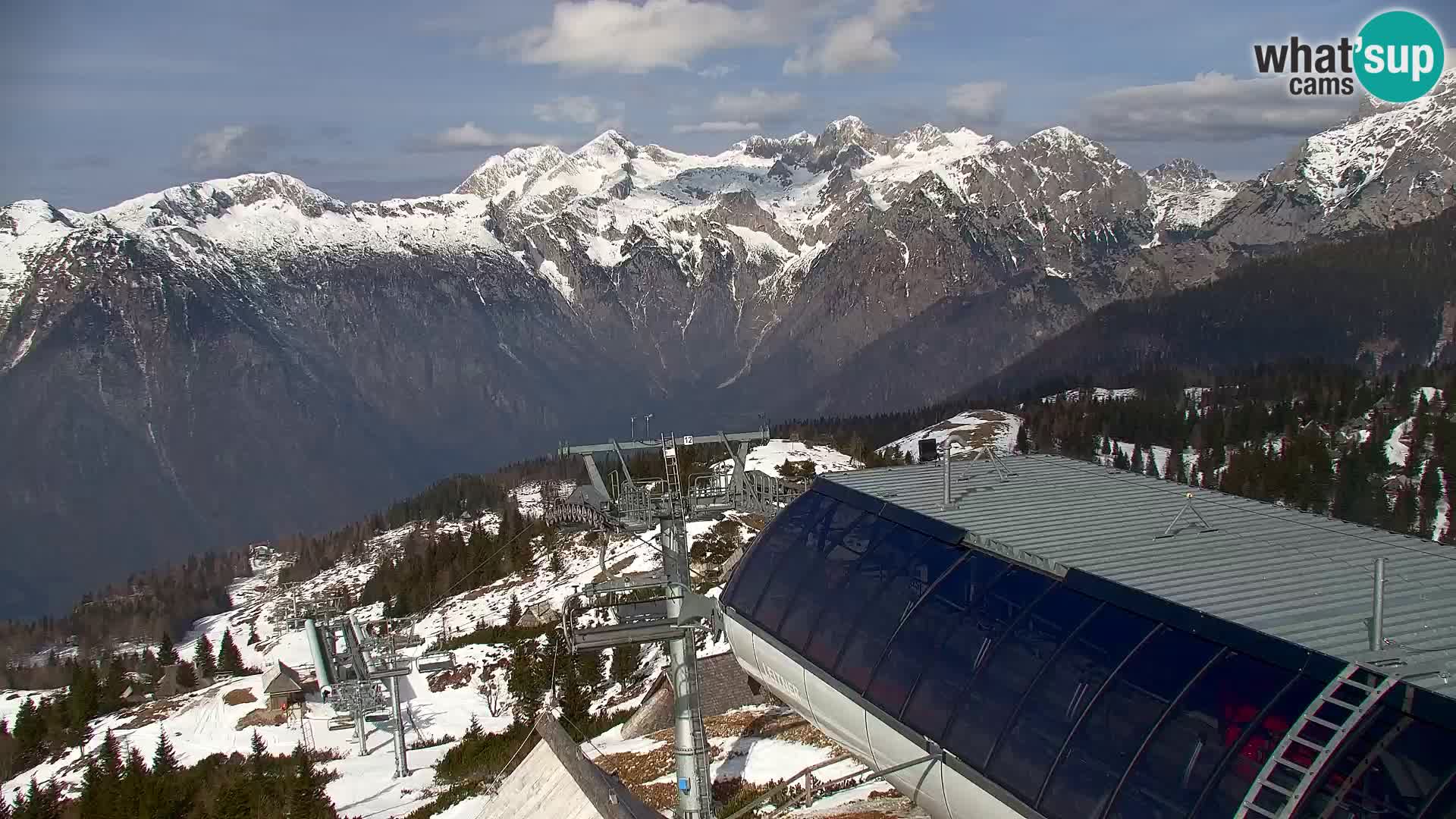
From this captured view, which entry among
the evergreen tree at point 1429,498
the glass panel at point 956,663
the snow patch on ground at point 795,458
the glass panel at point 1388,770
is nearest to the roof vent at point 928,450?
the glass panel at point 956,663

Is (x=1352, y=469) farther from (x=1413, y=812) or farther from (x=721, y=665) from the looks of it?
(x=1413, y=812)

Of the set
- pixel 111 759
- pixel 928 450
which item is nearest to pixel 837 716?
pixel 928 450

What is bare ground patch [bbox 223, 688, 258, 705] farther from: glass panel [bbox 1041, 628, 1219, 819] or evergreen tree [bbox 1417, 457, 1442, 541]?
evergreen tree [bbox 1417, 457, 1442, 541]

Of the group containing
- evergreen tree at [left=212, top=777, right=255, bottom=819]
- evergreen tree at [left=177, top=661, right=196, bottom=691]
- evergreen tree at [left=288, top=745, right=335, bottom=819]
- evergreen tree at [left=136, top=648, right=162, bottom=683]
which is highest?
evergreen tree at [left=288, top=745, right=335, bottom=819]

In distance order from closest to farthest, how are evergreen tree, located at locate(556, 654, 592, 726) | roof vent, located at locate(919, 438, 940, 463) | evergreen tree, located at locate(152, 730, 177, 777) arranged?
roof vent, located at locate(919, 438, 940, 463) < evergreen tree, located at locate(556, 654, 592, 726) < evergreen tree, located at locate(152, 730, 177, 777)

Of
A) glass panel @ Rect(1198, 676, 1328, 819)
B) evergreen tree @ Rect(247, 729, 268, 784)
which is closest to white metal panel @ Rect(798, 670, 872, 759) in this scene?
glass panel @ Rect(1198, 676, 1328, 819)

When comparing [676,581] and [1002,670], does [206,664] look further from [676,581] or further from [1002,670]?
[1002,670]

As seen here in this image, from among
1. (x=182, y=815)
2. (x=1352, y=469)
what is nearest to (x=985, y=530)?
(x=182, y=815)

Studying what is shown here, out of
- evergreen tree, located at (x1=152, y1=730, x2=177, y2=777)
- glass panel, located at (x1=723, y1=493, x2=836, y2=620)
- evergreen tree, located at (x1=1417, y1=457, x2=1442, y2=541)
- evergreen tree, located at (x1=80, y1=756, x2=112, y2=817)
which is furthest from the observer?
evergreen tree, located at (x1=1417, y1=457, x2=1442, y2=541)
